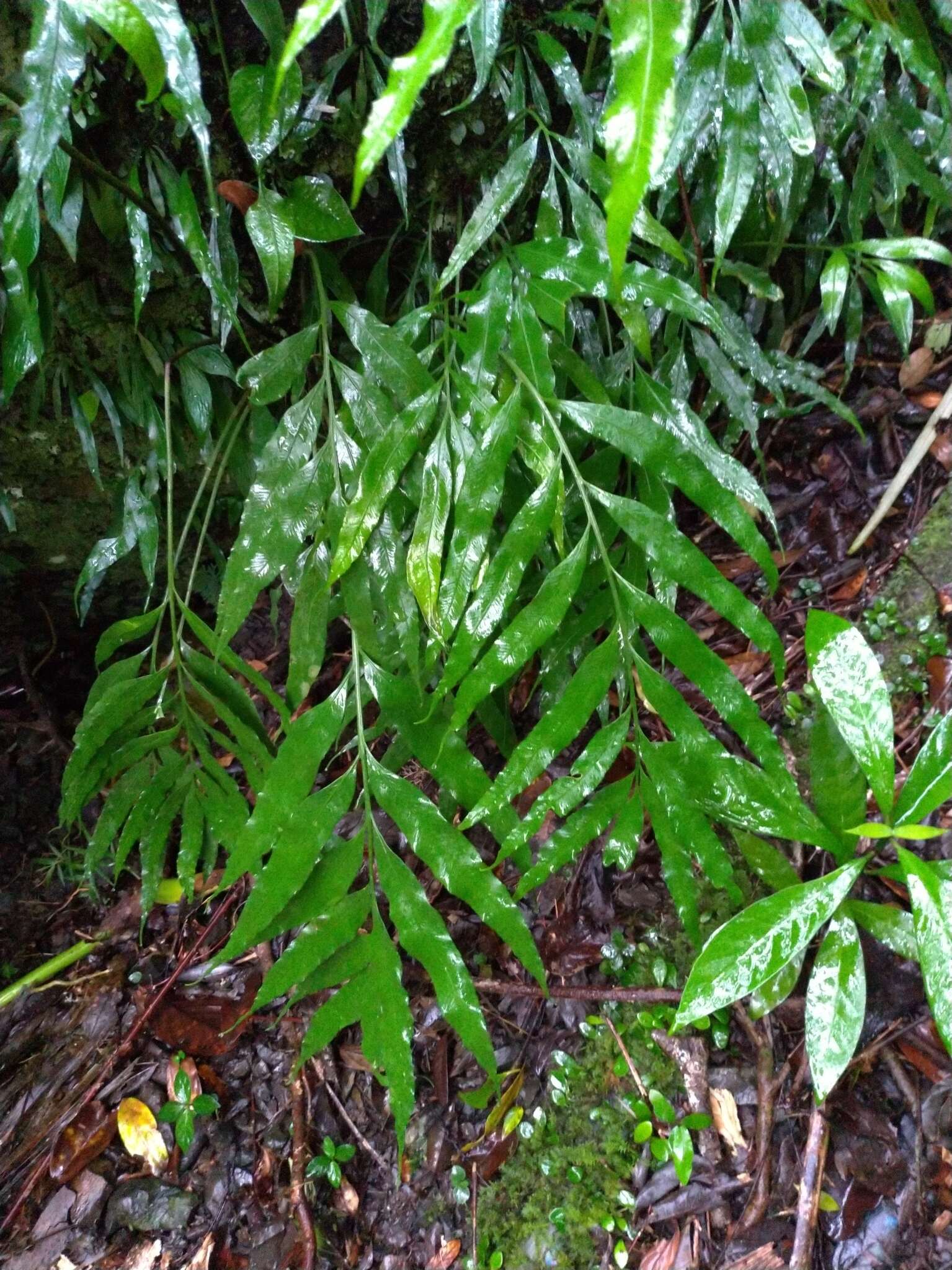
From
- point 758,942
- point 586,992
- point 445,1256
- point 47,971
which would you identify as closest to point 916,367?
point 758,942

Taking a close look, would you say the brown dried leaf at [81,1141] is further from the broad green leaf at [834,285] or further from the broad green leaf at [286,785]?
the broad green leaf at [834,285]

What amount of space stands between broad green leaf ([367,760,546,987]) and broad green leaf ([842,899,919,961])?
0.34 metres

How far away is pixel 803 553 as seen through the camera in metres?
Result: 1.23

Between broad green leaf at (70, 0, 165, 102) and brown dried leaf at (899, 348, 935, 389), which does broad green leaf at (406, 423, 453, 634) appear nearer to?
broad green leaf at (70, 0, 165, 102)

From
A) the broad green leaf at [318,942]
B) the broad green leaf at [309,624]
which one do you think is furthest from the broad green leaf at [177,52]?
the broad green leaf at [318,942]

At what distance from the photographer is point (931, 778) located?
2.47ft

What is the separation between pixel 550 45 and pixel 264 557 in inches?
28.5

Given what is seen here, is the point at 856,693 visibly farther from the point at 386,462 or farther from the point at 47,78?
the point at 47,78

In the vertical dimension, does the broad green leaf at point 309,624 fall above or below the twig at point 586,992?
above

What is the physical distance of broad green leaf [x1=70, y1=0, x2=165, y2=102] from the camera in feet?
1.97

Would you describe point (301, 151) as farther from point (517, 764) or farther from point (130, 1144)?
point (130, 1144)

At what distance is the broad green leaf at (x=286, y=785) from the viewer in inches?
34.3

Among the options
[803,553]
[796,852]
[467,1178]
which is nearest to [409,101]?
[796,852]

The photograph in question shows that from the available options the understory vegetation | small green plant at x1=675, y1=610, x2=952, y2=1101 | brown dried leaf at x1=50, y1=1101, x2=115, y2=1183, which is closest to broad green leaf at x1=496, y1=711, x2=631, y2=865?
the understory vegetation
